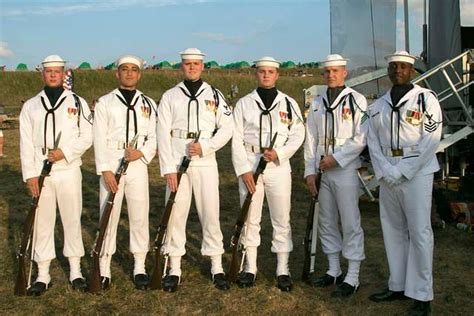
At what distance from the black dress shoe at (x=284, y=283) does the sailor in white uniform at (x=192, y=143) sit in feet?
Result: 1.94

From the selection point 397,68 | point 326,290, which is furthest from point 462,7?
point 326,290

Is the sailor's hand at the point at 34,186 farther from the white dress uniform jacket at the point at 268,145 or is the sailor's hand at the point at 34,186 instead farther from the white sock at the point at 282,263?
the white sock at the point at 282,263

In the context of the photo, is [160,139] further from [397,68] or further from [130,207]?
[397,68]

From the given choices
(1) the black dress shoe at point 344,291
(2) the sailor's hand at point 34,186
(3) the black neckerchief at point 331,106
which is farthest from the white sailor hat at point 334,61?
(2) the sailor's hand at point 34,186

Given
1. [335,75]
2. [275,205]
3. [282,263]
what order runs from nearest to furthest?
1. [335,75]
2. [275,205]
3. [282,263]

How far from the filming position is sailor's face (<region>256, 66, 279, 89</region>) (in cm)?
590

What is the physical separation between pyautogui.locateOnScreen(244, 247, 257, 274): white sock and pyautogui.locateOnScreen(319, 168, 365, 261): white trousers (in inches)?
31.3

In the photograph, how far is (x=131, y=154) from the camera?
225 inches

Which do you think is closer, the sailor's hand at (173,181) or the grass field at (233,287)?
the grass field at (233,287)

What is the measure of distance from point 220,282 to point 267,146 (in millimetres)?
1616

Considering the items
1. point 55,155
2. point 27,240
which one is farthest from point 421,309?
point 27,240

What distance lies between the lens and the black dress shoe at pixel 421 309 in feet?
17.1

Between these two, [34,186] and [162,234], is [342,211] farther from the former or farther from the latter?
[34,186]

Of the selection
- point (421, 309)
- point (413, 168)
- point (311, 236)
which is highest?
point (413, 168)
